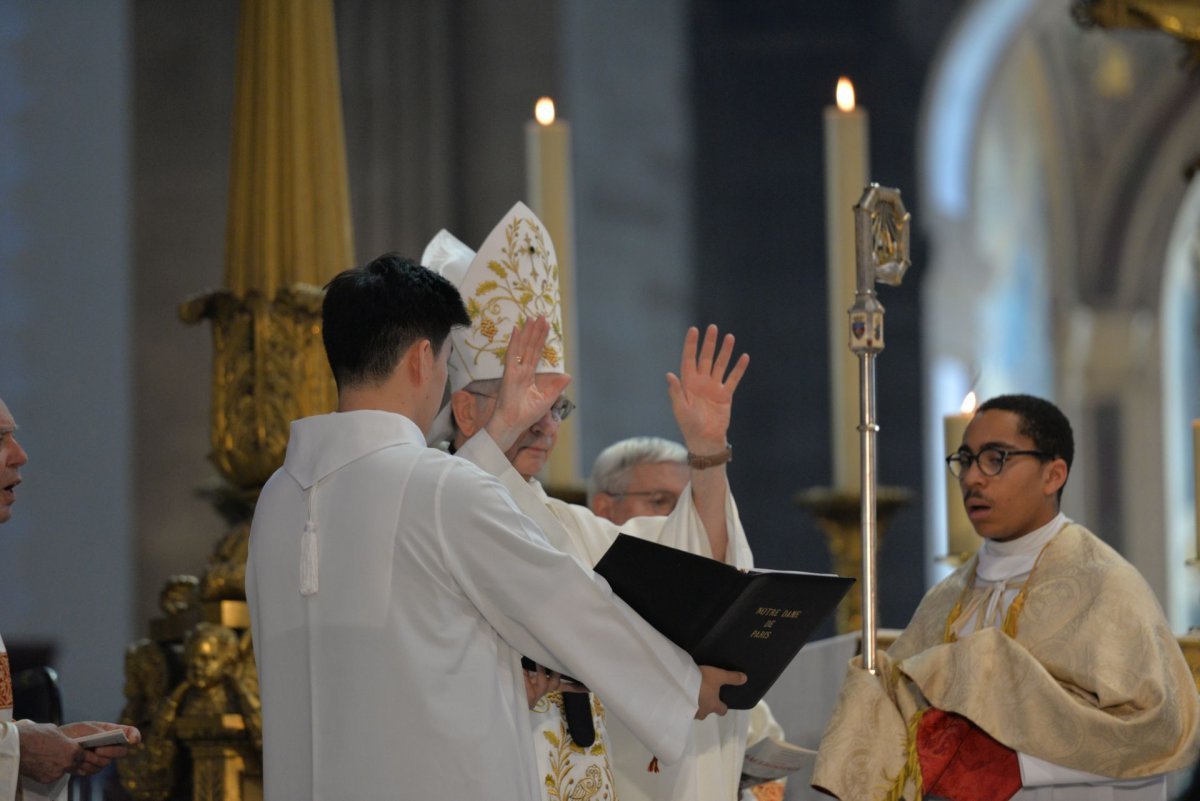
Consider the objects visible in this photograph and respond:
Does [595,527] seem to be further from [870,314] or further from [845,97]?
[845,97]

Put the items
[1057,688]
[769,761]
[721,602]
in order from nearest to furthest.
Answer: [721,602] → [1057,688] → [769,761]

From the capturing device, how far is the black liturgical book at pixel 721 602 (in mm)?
2818

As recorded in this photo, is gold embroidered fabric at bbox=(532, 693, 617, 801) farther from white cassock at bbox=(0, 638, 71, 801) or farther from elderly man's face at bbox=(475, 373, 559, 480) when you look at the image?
white cassock at bbox=(0, 638, 71, 801)

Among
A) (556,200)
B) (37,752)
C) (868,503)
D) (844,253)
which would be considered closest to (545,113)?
(556,200)

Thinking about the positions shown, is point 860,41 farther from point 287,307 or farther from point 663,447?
point 287,307

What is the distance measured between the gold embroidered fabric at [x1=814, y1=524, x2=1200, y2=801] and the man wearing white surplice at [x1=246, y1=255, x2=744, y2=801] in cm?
70

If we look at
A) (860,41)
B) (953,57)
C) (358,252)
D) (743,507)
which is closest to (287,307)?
(358,252)

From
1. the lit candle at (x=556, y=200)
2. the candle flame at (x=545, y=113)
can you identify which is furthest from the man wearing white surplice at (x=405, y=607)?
the candle flame at (x=545, y=113)

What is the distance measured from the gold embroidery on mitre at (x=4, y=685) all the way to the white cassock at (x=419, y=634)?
25.5 inches

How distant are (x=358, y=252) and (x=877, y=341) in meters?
2.80

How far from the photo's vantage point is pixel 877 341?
11.4 ft

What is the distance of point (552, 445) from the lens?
11.8ft

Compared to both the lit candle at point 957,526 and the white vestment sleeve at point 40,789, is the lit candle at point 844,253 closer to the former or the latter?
the lit candle at point 957,526

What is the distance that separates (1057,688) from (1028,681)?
0.19 ft
